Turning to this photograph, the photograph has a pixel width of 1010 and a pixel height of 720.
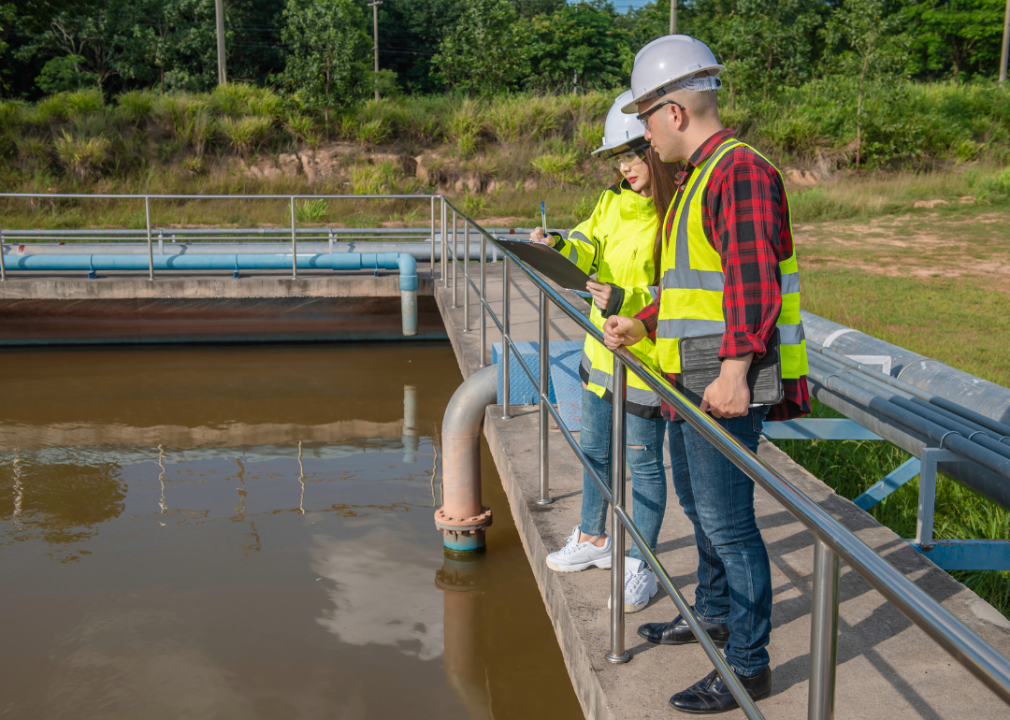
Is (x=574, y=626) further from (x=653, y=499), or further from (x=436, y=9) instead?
(x=436, y=9)

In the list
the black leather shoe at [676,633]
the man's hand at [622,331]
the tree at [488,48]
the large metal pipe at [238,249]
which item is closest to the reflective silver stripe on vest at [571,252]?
the man's hand at [622,331]

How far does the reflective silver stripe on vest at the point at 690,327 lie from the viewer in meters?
2.12

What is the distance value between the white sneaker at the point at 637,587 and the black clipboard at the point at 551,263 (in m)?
0.88

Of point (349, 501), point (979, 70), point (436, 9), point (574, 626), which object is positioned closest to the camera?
point (574, 626)

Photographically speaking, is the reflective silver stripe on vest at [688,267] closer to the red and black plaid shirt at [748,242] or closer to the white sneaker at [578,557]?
the red and black plaid shirt at [748,242]

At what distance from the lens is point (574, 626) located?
266cm

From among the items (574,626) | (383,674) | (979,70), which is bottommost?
(383,674)

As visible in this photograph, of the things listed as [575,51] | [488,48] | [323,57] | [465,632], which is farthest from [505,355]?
[575,51]

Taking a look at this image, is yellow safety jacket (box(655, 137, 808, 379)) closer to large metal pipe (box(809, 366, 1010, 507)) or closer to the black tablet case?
the black tablet case

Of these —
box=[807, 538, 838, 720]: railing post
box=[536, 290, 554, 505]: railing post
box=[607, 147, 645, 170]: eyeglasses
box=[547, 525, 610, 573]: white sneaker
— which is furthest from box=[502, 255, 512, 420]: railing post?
box=[807, 538, 838, 720]: railing post

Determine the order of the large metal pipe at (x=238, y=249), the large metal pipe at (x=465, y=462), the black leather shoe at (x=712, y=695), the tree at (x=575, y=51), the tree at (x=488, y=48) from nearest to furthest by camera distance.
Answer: the black leather shoe at (x=712, y=695), the large metal pipe at (x=465, y=462), the large metal pipe at (x=238, y=249), the tree at (x=488, y=48), the tree at (x=575, y=51)

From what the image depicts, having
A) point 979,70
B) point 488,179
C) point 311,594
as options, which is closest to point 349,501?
point 311,594

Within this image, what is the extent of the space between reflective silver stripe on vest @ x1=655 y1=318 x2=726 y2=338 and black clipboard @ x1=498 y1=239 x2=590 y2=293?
20.4 inches

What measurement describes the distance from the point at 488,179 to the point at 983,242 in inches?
471
